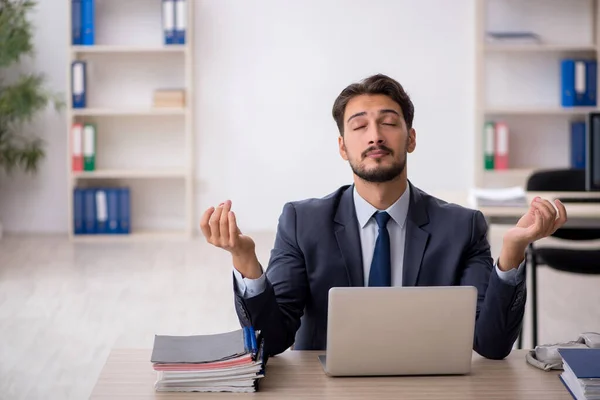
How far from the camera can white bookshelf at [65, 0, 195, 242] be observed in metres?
6.79

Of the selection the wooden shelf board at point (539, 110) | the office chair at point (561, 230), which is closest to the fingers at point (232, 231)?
the office chair at point (561, 230)

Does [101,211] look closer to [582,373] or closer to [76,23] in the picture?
[76,23]

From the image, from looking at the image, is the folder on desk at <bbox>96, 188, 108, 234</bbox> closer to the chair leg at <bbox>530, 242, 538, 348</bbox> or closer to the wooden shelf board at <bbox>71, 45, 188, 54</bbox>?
the wooden shelf board at <bbox>71, 45, 188, 54</bbox>

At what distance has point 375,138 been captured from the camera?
211cm

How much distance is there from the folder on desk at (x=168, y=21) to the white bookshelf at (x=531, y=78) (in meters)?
2.22

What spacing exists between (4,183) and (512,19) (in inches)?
158

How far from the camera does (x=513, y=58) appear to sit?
6.87 meters

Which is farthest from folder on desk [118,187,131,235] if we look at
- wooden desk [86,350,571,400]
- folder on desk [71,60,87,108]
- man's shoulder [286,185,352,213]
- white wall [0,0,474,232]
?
wooden desk [86,350,571,400]

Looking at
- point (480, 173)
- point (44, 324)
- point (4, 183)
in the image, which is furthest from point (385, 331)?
point (4, 183)

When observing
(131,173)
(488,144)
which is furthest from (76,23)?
(488,144)

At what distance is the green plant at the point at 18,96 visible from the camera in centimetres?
625

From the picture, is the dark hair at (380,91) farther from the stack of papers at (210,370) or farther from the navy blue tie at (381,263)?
the stack of papers at (210,370)

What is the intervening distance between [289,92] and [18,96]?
196 centimetres

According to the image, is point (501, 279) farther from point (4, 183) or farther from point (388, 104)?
point (4, 183)
